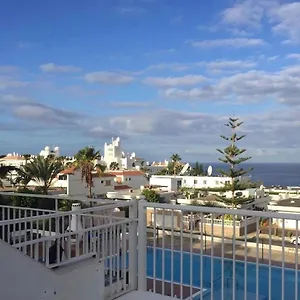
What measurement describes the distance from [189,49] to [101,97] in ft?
27.4

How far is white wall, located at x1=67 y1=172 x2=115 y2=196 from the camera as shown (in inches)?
1164

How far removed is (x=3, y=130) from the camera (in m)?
9.29

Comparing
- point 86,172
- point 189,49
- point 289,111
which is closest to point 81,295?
point 189,49

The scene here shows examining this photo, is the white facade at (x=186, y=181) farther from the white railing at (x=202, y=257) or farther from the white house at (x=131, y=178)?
the white railing at (x=202, y=257)

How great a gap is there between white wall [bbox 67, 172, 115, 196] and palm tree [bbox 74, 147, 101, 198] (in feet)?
3.72

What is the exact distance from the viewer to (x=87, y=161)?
1072 inches

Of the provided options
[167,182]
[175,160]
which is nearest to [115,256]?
[167,182]

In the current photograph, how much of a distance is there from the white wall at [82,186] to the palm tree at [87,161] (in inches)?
44.7

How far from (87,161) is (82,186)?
414 centimetres

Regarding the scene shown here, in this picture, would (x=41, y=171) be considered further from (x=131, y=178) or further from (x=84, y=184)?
(x=131, y=178)

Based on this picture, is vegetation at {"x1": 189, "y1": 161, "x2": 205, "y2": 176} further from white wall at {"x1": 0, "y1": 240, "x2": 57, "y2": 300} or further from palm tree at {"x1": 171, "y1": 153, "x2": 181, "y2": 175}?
white wall at {"x1": 0, "y1": 240, "x2": 57, "y2": 300}

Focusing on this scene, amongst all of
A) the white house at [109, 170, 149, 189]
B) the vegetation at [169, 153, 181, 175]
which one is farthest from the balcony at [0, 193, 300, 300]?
the vegetation at [169, 153, 181, 175]

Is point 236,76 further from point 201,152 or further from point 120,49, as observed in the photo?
point 201,152

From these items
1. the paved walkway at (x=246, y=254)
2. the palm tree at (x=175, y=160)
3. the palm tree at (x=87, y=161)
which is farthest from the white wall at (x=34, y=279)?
the palm tree at (x=175, y=160)
